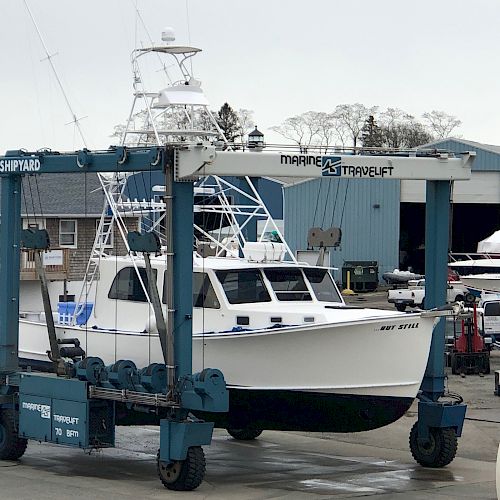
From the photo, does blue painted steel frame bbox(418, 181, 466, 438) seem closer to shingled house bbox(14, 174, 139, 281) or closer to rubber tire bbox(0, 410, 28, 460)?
rubber tire bbox(0, 410, 28, 460)

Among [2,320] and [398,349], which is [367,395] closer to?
[398,349]

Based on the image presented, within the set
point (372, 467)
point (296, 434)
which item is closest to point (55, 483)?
point (372, 467)

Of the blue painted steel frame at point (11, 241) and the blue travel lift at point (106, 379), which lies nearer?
the blue travel lift at point (106, 379)

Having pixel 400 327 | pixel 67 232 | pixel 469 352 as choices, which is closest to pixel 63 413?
pixel 400 327

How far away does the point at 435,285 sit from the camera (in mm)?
16234

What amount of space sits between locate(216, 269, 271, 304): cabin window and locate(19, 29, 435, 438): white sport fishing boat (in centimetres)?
1

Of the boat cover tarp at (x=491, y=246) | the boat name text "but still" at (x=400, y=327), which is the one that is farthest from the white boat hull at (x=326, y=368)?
the boat cover tarp at (x=491, y=246)

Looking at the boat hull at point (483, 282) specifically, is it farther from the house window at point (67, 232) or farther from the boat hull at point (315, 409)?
the boat hull at point (315, 409)

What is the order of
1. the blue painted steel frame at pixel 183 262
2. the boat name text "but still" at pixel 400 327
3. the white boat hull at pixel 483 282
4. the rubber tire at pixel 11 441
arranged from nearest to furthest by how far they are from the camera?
the blue painted steel frame at pixel 183 262
the boat name text "but still" at pixel 400 327
the rubber tire at pixel 11 441
the white boat hull at pixel 483 282

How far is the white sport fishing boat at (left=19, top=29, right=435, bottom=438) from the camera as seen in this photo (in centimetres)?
1520

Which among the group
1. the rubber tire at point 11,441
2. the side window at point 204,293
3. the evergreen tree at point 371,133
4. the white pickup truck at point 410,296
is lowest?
the rubber tire at point 11,441

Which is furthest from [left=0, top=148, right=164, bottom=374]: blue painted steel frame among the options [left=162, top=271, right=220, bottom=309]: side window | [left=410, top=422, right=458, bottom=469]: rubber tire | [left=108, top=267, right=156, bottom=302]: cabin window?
[left=410, top=422, right=458, bottom=469]: rubber tire

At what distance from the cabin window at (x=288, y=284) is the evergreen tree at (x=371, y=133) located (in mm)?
70955

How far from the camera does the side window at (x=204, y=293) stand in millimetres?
16453
